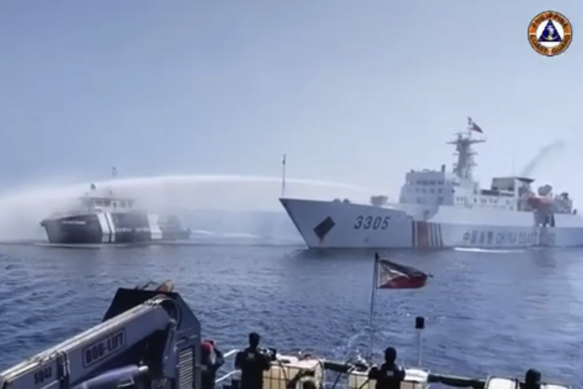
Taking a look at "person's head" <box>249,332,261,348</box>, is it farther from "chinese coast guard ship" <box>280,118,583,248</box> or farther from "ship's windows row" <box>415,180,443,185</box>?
"ship's windows row" <box>415,180,443,185</box>

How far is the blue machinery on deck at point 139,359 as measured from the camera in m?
5.55

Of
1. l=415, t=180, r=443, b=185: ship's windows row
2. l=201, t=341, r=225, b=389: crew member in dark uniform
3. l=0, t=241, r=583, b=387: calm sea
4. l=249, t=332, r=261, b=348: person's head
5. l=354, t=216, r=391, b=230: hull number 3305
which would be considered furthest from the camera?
l=415, t=180, r=443, b=185: ship's windows row

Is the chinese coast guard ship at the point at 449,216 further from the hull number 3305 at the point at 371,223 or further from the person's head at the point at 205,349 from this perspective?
the person's head at the point at 205,349

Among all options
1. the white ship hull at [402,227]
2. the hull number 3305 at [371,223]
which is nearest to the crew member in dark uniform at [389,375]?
the white ship hull at [402,227]

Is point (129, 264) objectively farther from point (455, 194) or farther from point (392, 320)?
point (455, 194)

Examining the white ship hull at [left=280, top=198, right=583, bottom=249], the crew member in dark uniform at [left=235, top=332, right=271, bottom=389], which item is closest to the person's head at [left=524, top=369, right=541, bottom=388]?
the crew member in dark uniform at [left=235, top=332, right=271, bottom=389]

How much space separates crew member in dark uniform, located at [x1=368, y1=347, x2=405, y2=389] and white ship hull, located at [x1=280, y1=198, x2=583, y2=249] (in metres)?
68.9

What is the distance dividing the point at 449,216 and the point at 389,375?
84.0 meters

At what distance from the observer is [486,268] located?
213 feet

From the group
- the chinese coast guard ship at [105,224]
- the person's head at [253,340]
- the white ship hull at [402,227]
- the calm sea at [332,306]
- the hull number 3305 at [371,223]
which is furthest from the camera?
the chinese coast guard ship at [105,224]

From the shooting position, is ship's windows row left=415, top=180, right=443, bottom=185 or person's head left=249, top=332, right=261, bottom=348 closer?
person's head left=249, top=332, right=261, bottom=348

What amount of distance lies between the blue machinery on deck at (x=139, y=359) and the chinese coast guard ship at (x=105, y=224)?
271 ft

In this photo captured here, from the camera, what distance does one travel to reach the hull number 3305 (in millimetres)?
79000

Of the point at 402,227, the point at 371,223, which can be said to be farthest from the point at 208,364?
the point at 402,227
